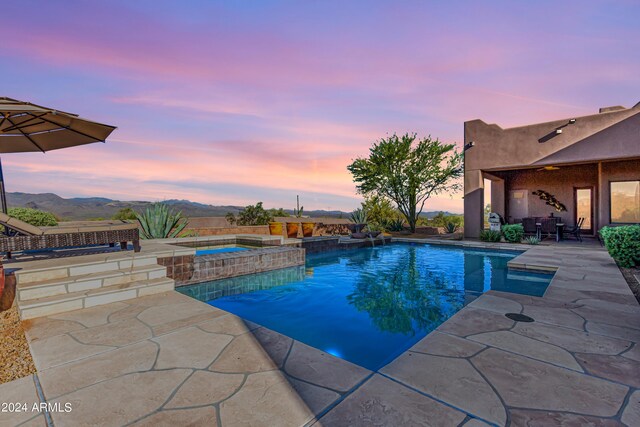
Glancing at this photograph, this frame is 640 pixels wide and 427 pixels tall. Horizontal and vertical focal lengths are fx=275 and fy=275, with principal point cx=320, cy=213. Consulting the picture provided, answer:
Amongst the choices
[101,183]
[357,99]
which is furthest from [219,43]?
[101,183]

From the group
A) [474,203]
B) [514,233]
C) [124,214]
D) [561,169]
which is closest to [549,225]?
[514,233]

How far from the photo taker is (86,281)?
3.42m

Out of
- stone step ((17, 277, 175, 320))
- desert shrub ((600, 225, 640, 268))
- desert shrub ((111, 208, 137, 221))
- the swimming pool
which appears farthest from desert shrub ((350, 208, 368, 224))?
desert shrub ((111, 208, 137, 221))

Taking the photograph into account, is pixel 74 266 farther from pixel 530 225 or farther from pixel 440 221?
pixel 440 221

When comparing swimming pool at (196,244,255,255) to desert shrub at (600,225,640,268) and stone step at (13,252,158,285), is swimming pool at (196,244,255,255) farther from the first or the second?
desert shrub at (600,225,640,268)

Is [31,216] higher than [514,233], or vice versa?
[31,216]

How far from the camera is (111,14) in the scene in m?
6.03

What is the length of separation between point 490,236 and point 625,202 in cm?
525

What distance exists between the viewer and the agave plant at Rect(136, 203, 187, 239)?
7651 mm

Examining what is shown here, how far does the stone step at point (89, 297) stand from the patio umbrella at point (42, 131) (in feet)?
8.75

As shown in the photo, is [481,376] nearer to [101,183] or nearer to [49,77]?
[49,77]

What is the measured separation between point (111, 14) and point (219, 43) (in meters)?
2.30

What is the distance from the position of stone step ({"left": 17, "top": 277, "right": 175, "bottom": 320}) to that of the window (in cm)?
1530

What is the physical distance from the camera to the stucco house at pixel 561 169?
9.63 meters
